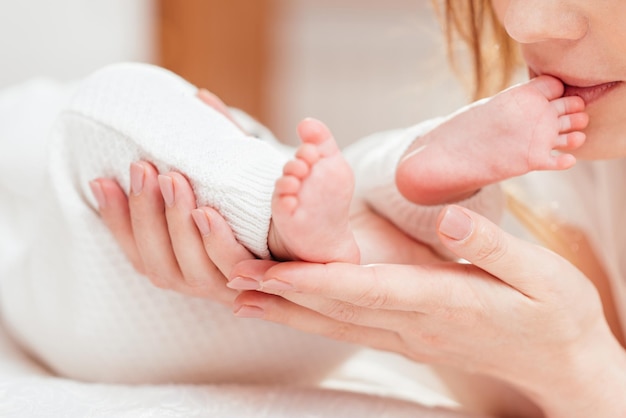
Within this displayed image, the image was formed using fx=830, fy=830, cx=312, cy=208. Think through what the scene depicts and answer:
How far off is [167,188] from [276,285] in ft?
0.43

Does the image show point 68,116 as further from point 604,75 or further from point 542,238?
point 542,238

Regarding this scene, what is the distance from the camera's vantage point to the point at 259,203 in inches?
26.4

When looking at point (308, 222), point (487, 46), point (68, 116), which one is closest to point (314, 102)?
point (487, 46)

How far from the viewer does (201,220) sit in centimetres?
66

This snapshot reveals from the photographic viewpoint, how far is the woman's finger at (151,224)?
0.70 meters

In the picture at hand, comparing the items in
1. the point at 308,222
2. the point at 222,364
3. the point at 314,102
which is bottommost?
the point at 314,102

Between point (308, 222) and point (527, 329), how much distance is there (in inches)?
9.0

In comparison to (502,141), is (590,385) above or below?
below

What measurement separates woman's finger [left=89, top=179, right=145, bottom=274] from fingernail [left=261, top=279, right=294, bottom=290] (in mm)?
182

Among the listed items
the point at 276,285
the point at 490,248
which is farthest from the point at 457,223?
the point at 276,285

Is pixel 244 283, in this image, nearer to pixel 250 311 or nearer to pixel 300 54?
pixel 250 311

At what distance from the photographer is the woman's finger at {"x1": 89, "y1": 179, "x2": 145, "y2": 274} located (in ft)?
2.44

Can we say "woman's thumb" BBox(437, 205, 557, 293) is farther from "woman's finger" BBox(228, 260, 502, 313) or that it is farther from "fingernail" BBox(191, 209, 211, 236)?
"fingernail" BBox(191, 209, 211, 236)

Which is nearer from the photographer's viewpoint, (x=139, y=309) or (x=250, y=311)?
(x=250, y=311)
